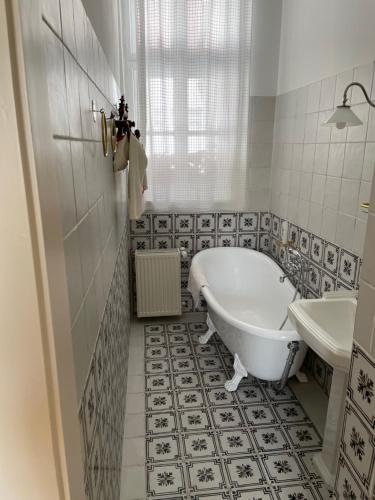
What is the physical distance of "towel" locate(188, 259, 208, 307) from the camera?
2.85 m

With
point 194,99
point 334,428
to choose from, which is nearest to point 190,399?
point 334,428

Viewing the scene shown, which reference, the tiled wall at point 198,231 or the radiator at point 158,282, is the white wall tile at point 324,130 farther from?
the radiator at point 158,282

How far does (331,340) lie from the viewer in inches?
63.1

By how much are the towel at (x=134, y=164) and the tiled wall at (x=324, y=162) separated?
46.8 inches

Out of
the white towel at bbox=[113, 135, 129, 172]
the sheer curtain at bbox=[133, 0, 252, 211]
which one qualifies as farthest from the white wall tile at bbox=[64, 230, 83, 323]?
the sheer curtain at bbox=[133, 0, 252, 211]

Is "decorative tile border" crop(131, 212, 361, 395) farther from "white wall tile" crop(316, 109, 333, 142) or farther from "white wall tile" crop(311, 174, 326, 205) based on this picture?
"white wall tile" crop(316, 109, 333, 142)

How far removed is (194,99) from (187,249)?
1315 millimetres

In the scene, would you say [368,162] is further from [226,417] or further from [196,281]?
[226,417]

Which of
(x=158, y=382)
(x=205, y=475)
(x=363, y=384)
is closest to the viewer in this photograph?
(x=363, y=384)

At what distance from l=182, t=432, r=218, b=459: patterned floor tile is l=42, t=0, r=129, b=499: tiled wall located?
2.16 ft

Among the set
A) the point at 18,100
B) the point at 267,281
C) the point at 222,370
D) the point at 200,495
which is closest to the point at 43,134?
the point at 18,100

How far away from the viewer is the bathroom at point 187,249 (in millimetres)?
567

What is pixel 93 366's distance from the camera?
3.54 feet

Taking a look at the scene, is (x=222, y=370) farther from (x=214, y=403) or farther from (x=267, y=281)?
(x=267, y=281)
